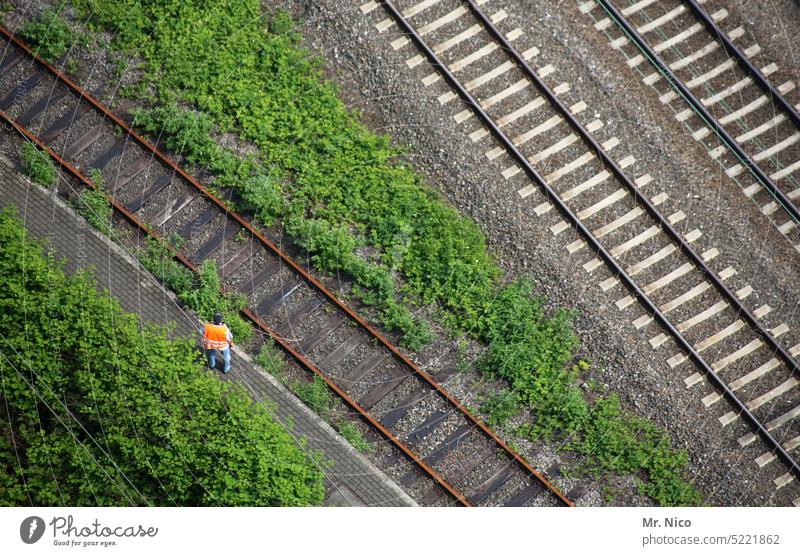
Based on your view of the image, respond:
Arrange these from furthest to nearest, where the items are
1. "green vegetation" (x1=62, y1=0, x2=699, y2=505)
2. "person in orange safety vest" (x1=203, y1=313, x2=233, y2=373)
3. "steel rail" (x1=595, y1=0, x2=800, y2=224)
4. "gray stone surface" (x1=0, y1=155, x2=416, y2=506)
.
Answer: "steel rail" (x1=595, y1=0, x2=800, y2=224) → "green vegetation" (x1=62, y1=0, x2=699, y2=505) → "gray stone surface" (x1=0, y1=155, x2=416, y2=506) → "person in orange safety vest" (x1=203, y1=313, x2=233, y2=373)

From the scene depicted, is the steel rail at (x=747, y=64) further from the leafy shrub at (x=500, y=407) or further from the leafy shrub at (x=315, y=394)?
the leafy shrub at (x=315, y=394)

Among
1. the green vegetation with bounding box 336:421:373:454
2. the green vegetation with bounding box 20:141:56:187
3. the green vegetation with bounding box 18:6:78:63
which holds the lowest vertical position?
the green vegetation with bounding box 336:421:373:454

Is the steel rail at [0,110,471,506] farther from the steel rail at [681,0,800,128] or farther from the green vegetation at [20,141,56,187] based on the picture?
the steel rail at [681,0,800,128]

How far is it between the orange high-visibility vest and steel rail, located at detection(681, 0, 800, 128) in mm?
9035

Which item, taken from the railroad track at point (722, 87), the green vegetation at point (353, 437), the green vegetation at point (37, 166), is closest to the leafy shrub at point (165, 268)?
the green vegetation at point (37, 166)

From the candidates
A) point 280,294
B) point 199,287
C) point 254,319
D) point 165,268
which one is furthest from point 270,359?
point 165,268

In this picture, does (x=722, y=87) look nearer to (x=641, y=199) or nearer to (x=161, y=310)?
(x=641, y=199)

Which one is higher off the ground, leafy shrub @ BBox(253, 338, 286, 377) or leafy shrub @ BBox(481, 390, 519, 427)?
leafy shrub @ BBox(253, 338, 286, 377)

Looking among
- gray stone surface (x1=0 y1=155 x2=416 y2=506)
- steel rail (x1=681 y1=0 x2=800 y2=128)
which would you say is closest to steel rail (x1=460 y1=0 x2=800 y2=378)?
steel rail (x1=681 y1=0 x2=800 y2=128)

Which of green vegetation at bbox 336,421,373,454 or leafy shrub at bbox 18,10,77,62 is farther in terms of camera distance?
leafy shrub at bbox 18,10,77,62

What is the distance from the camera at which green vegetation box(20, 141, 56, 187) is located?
585 inches

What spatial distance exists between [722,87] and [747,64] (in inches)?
20.6

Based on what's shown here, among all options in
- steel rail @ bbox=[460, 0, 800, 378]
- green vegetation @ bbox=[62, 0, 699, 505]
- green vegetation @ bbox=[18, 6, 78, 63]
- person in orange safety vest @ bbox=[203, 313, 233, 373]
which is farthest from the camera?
steel rail @ bbox=[460, 0, 800, 378]
